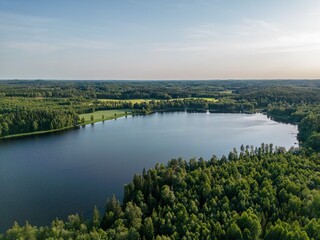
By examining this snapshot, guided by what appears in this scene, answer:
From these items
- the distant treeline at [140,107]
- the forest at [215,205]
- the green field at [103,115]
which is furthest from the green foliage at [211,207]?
the green field at [103,115]

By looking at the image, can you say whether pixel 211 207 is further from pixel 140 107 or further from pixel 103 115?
pixel 140 107

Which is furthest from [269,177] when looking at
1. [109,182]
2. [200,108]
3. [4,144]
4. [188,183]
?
[200,108]

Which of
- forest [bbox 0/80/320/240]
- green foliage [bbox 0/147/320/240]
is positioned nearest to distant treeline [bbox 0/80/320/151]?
forest [bbox 0/80/320/240]

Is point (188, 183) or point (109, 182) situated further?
point (109, 182)

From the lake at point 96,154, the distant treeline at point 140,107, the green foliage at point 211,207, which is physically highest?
the distant treeline at point 140,107

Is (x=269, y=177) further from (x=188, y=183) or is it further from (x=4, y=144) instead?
(x=4, y=144)

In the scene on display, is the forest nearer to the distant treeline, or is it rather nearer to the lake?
the lake

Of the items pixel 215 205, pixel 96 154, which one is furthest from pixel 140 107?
pixel 215 205

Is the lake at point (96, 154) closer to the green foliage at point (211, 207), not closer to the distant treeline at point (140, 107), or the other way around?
the distant treeline at point (140, 107)
